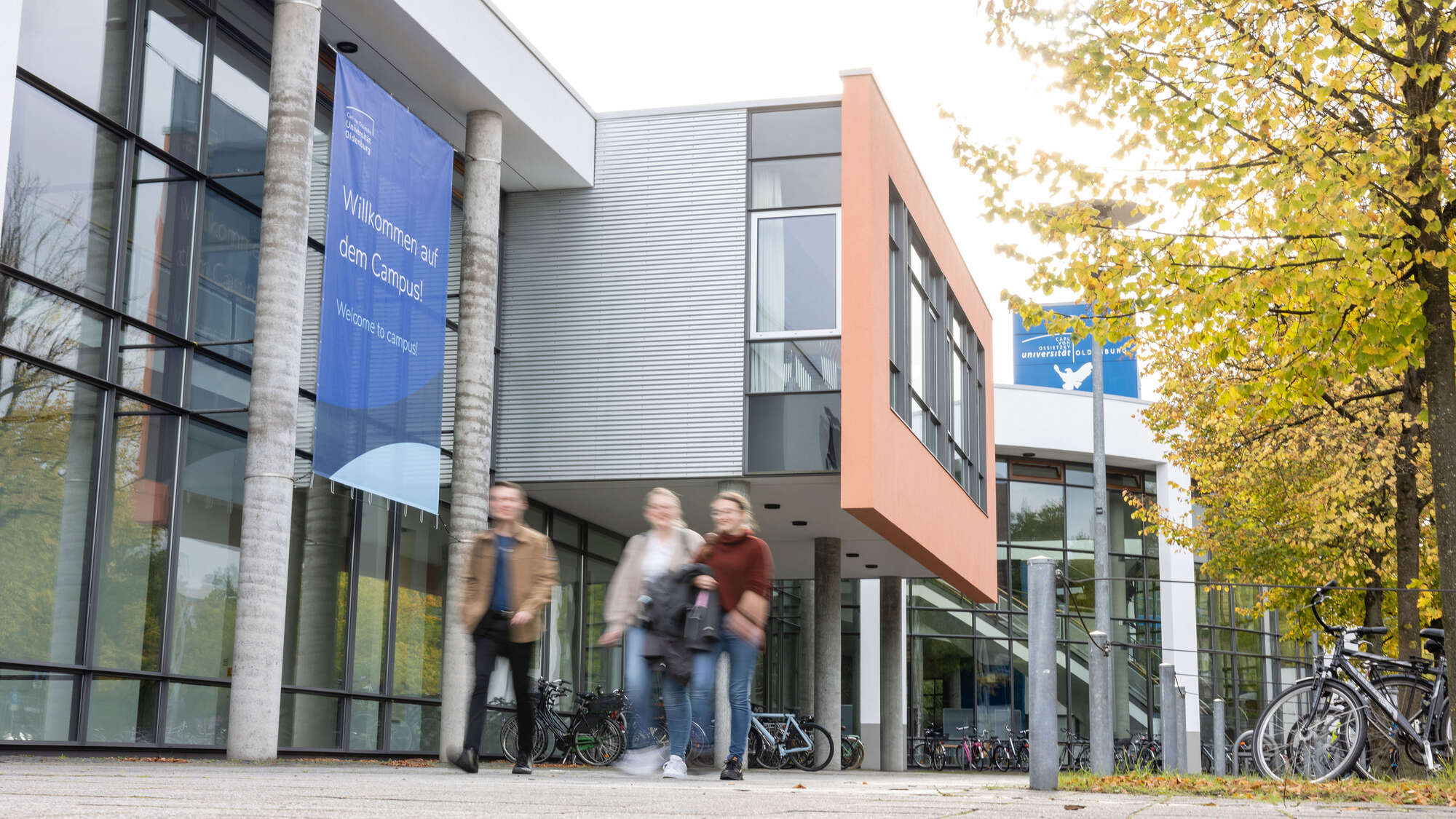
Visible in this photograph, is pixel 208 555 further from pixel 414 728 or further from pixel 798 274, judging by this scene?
pixel 798 274

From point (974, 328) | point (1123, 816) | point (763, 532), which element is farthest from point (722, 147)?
point (1123, 816)

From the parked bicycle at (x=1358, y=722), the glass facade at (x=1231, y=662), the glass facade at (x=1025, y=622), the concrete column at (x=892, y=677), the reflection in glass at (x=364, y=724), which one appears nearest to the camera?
the parked bicycle at (x=1358, y=722)

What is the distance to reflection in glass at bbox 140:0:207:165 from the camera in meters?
12.6

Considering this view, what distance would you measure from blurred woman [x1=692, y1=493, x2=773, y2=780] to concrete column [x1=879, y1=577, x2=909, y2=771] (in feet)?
58.8

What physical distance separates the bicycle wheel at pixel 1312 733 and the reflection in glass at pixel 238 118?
10.2 meters

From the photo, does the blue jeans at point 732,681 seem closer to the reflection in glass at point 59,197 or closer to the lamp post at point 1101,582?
the lamp post at point 1101,582

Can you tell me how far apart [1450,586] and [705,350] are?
10.1 m

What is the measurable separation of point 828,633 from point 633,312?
6.39 meters

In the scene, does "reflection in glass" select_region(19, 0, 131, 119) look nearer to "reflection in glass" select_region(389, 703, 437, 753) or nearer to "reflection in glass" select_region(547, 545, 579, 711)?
"reflection in glass" select_region(389, 703, 437, 753)

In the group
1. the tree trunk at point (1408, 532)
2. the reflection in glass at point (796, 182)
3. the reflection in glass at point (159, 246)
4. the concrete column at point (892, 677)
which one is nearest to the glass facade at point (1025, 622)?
the concrete column at point (892, 677)

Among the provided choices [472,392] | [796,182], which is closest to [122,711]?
[472,392]

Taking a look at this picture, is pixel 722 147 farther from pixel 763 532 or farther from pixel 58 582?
pixel 58 582

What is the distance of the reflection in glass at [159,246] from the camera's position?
12.4 metres

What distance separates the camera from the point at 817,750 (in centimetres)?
2027
